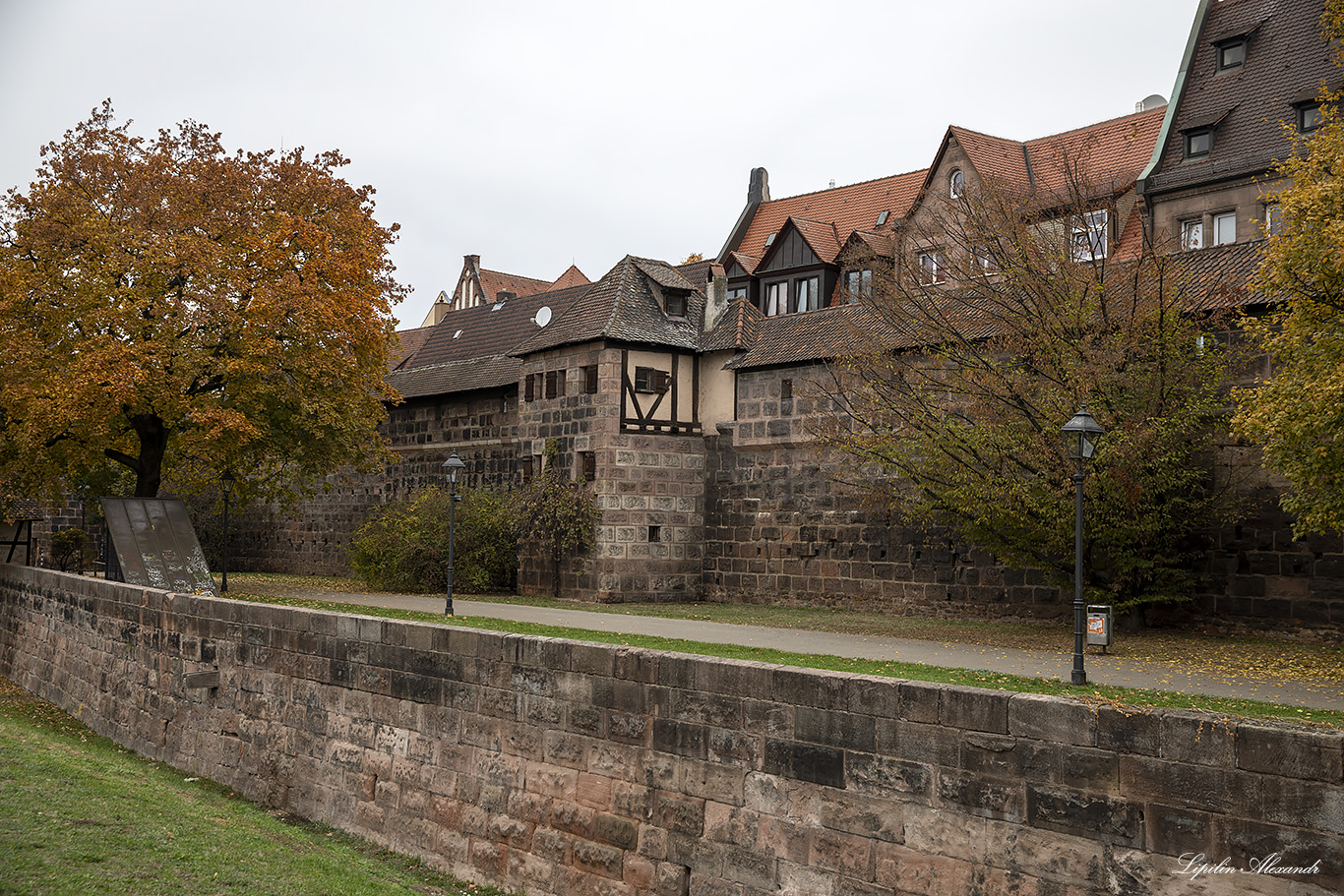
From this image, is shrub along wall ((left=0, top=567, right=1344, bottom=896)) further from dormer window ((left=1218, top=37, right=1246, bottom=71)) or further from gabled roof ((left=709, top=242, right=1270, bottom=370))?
dormer window ((left=1218, top=37, right=1246, bottom=71))

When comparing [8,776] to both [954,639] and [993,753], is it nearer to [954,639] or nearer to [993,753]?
[993,753]

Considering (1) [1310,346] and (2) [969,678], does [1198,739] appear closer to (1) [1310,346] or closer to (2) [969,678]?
(2) [969,678]

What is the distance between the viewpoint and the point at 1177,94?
89.4 ft

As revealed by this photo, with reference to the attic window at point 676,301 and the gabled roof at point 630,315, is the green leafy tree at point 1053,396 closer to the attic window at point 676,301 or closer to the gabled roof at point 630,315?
the gabled roof at point 630,315

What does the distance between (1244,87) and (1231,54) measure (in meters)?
1.43

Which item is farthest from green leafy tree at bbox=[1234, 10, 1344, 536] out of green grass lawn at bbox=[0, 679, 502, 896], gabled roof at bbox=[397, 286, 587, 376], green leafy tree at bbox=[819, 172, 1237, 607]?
gabled roof at bbox=[397, 286, 587, 376]

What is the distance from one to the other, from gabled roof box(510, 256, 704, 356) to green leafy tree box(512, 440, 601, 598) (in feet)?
9.47

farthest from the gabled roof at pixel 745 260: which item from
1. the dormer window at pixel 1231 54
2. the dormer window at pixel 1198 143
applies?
the dormer window at pixel 1231 54

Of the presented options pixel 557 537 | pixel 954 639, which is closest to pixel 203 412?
pixel 557 537

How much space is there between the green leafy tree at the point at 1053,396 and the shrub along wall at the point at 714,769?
820cm

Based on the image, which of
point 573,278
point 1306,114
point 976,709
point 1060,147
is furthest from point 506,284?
point 976,709

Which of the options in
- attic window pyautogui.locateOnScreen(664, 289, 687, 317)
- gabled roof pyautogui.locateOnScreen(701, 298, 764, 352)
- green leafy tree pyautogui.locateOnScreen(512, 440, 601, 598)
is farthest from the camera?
attic window pyautogui.locateOnScreen(664, 289, 687, 317)

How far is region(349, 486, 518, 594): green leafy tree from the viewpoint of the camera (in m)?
27.6

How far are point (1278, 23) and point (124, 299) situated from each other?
27.0 m
